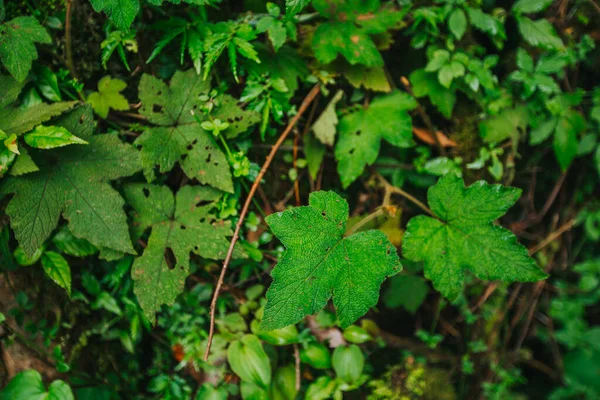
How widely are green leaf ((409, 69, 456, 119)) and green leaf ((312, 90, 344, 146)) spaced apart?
37 cm

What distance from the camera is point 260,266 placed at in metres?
1.94

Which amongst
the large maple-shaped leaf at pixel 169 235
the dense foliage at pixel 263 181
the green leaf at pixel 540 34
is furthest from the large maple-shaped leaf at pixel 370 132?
the green leaf at pixel 540 34

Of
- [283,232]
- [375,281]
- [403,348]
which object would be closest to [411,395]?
[403,348]

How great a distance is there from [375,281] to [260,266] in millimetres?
751

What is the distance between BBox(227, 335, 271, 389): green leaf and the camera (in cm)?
168

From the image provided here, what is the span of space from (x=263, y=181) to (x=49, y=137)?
2.67 ft

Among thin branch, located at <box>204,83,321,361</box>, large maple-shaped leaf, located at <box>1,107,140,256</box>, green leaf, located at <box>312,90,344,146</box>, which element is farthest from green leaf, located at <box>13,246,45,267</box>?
green leaf, located at <box>312,90,344,146</box>

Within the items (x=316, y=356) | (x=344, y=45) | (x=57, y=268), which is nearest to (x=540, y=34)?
(x=344, y=45)

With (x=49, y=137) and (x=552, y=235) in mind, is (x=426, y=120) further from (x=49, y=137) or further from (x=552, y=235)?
(x=49, y=137)

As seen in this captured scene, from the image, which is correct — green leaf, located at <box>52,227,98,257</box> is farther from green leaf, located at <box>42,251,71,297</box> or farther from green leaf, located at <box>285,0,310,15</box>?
green leaf, located at <box>285,0,310,15</box>

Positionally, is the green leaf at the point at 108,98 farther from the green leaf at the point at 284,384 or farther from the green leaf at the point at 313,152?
the green leaf at the point at 284,384

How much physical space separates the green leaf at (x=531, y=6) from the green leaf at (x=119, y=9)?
1.74 m

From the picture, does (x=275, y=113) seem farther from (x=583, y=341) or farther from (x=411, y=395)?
(x=583, y=341)

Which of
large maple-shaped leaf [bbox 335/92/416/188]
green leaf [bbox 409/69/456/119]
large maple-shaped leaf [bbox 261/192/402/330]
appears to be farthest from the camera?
green leaf [bbox 409/69/456/119]
